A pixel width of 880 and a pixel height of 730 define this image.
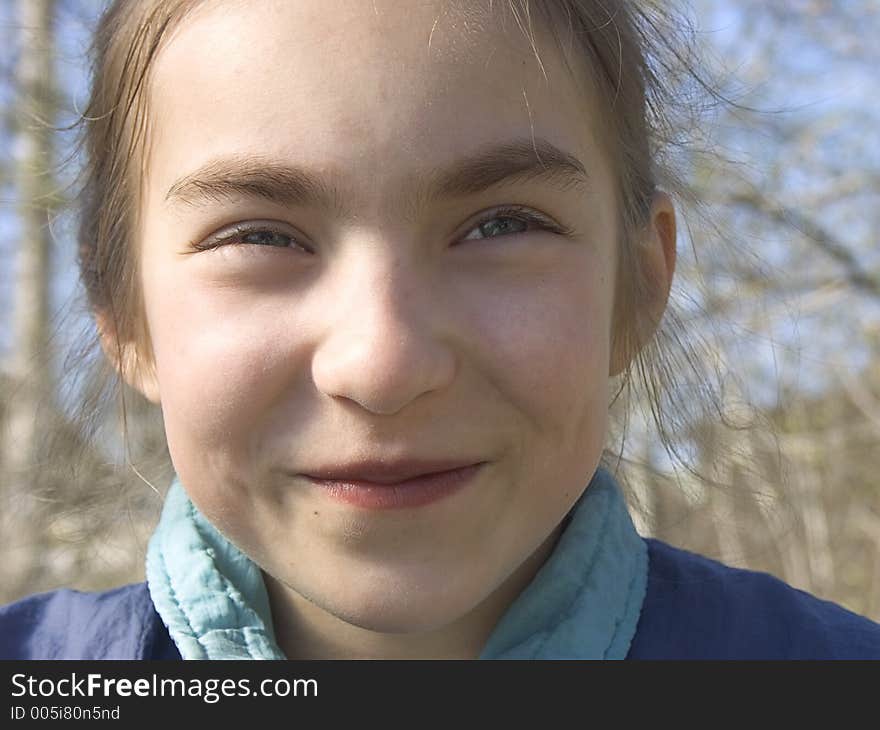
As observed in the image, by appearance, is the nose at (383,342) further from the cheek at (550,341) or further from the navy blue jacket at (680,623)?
the navy blue jacket at (680,623)

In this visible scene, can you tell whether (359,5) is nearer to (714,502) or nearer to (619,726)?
(619,726)

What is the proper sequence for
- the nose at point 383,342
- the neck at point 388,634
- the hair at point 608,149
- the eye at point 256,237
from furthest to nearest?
1. the neck at point 388,634
2. the hair at point 608,149
3. the eye at point 256,237
4. the nose at point 383,342

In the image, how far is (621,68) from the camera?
1.39m

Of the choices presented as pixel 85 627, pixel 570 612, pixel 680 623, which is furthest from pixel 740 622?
pixel 85 627

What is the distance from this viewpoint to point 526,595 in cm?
139

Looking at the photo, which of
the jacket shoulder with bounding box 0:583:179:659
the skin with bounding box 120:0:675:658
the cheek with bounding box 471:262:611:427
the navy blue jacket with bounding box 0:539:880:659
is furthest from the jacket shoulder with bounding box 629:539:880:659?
the jacket shoulder with bounding box 0:583:179:659

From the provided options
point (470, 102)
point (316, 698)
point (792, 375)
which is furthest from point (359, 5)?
point (792, 375)

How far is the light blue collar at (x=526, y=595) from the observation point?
1.37 m

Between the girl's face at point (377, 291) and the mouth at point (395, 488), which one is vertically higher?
the girl's face at point (377, 291)

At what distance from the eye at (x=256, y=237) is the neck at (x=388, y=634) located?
514mm

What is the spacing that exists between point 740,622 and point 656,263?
523 mm

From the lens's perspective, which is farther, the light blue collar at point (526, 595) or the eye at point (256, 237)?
the light blue collar at point (526, 595)

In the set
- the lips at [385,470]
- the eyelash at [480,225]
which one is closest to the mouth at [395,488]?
the lips at [385,470]

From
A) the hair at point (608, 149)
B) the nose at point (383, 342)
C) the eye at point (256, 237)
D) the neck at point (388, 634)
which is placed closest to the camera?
the nose at point (383, 342)
